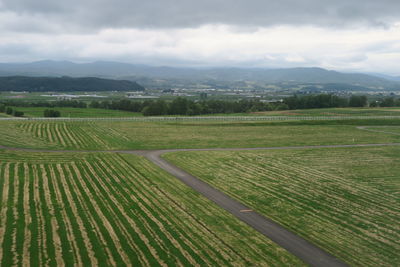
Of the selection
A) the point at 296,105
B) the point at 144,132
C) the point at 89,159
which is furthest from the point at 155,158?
the point at 296,105

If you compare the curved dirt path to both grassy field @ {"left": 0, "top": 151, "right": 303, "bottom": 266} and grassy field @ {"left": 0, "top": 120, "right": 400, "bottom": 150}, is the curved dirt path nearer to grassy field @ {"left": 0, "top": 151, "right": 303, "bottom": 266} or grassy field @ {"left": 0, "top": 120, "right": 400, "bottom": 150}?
grassy field @ {"left": 0, "top": 151, "right": 303, "bottom": 266}

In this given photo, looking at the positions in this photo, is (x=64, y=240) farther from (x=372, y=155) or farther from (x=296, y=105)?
(x=296, y=105)

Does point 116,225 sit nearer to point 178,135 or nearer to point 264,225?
point 264,225

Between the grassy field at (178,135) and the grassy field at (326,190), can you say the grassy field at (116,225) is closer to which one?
the grassy field at (326,190)

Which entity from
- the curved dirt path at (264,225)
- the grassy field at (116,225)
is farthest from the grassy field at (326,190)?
the grassy field at (116,225)

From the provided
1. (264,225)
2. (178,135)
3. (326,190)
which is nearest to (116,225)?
(264,225)

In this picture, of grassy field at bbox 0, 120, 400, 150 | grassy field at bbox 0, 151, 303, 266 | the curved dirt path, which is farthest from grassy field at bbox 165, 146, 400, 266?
grassy field at bbox 0, 120, 400, 150
